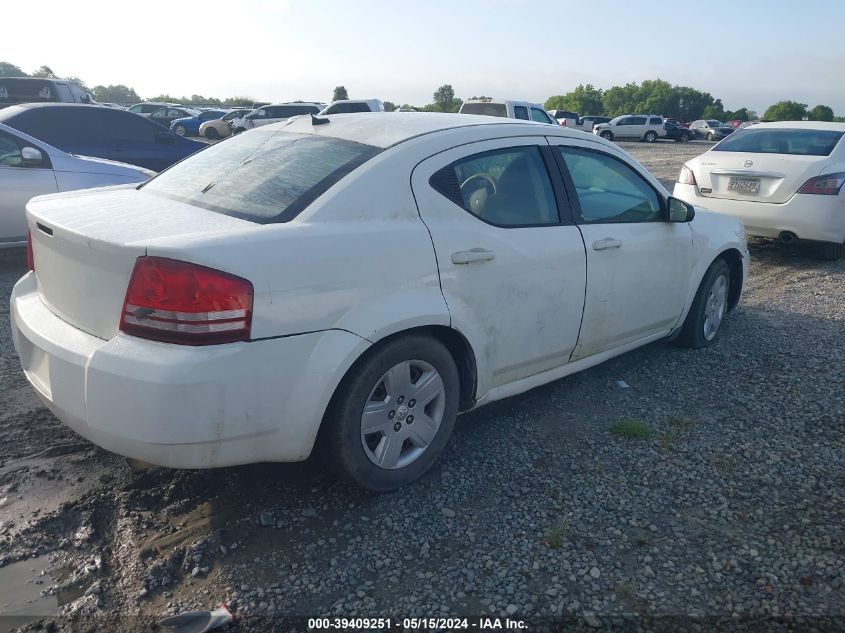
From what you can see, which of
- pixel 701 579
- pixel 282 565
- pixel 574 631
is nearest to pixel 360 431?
pixel 282 565

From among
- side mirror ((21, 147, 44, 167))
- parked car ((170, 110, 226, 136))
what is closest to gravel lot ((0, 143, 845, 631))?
side mirror ((21, 147, 44, 167))

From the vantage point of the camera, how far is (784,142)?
846cm

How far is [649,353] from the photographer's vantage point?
5188 millimetres

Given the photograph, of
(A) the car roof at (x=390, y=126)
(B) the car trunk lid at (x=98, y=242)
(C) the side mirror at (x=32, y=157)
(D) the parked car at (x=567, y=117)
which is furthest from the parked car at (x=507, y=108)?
(D) the parked car at (x=567, y=117)

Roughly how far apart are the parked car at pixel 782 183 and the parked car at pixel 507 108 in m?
8.25

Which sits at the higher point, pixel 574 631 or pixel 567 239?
pixel 567 239

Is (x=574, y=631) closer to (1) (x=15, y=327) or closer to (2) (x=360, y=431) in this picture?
(2) (x=360, y=431)

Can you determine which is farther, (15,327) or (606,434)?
(606,434)

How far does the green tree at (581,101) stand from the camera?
270ft

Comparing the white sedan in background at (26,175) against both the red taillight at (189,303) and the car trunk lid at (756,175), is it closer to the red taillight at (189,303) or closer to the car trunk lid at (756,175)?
the red taillight at (189,303)

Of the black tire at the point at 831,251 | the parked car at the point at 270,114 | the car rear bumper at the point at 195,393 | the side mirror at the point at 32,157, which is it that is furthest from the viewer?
the parked car at the point at 270,114

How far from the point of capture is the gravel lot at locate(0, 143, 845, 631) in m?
2.58

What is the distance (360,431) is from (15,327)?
1.70 meters

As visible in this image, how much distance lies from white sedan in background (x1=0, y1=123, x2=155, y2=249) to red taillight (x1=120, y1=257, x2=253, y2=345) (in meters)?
5.16
